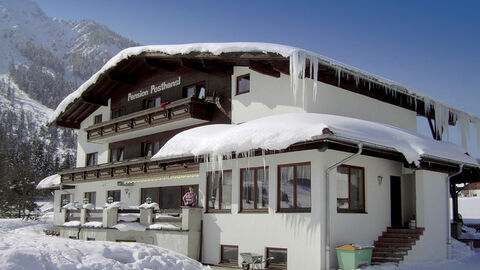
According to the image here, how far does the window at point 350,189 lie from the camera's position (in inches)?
614

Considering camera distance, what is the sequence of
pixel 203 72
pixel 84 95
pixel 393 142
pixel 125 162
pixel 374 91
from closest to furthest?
1. pixel 393 142
2. pixel 374 91
3. pixel 203 72
4. pixel 125 162
5. pixel 84 95

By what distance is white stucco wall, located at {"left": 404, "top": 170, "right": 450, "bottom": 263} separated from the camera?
16.5 metres

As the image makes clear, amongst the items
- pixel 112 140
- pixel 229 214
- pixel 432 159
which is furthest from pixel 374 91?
pixel 112 140

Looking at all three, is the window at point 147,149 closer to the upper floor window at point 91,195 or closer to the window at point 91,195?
the upper floor window at point 91,195

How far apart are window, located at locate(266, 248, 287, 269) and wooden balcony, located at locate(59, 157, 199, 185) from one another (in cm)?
498

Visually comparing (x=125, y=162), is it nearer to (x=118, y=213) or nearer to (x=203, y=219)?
(x=118, y=213)

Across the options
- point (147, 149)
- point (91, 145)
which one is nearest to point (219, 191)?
point (147, 149)

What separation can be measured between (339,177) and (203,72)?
28.4 feet

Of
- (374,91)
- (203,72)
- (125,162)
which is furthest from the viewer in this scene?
(125,162)

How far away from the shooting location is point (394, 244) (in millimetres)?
16031

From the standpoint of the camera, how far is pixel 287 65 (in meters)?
17.5

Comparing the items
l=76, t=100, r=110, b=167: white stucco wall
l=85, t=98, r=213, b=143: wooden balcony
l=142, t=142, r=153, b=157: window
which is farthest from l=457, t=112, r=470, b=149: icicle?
l=76, t=100, r=110, b=167: white stucco wall

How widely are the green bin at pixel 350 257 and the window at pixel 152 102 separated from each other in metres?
13.5

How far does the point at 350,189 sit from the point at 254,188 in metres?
3.12
